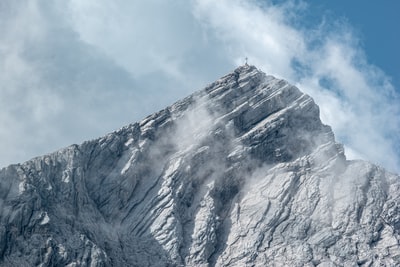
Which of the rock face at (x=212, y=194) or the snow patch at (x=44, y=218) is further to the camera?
the rock face at (x=212, y=194)

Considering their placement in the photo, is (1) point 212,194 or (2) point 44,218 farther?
(1) point 212,194

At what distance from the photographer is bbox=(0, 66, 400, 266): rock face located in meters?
142

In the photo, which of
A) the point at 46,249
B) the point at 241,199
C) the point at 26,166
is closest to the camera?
the point at 46,249

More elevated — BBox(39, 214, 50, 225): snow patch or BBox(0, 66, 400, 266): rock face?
BBox(0, 66, 400, 266): rock face

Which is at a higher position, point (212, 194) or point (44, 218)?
point (212, 194)

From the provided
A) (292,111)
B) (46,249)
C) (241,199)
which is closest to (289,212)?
(241,199)

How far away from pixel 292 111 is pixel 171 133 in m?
20.8

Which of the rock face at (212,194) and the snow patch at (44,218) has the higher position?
the rock face at (212,194)

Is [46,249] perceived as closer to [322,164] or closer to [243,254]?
[243,254]

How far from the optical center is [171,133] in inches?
6452

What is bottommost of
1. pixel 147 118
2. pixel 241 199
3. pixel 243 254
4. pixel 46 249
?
pixel 46 249

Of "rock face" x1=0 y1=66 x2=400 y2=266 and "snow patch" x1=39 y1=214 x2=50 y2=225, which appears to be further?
"rock face" x1=0 y1=66 x2=400 y2=266

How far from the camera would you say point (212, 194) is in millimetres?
157625

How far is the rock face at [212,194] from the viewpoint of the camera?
14212cm
